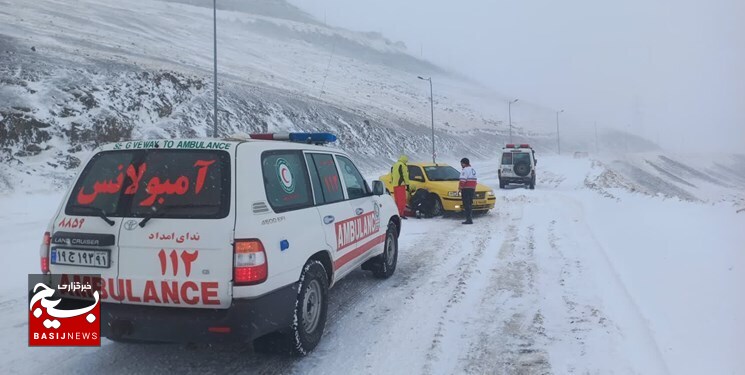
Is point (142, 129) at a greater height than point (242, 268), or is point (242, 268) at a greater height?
point (142, 129)

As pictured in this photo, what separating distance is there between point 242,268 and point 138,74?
3189 centimetres

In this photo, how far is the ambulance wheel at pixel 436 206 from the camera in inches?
521

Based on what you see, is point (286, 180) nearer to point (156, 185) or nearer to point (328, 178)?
point (328, 178)

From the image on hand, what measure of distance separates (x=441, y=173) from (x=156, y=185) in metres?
11.1

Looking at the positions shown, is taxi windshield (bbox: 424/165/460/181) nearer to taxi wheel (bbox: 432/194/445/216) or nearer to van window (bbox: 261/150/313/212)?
taxi wheel (bbox: 432/194/445/216)

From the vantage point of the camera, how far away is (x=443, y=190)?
43.0 feet

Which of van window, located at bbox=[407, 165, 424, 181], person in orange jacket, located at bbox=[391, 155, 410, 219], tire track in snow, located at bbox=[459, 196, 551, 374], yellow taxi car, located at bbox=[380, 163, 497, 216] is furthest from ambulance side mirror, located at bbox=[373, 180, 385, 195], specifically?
van window, located at bbox=[407, 165, 424, 181]

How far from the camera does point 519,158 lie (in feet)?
80.0

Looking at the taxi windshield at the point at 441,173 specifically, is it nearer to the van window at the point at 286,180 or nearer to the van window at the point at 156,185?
the van window at the point at 286,180

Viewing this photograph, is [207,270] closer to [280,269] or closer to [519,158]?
[280,269]

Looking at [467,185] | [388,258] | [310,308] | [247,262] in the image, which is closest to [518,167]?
[467,185]

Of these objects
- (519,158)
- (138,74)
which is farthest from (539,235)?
(138,74)

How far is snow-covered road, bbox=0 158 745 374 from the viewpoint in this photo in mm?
4160

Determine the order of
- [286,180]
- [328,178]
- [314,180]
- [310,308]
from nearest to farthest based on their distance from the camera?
[286,180] → [310,308] → [314,180] → [328,178]
